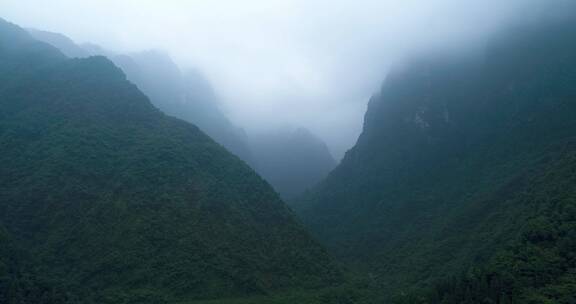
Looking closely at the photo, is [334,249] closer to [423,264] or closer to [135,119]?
[423,264]

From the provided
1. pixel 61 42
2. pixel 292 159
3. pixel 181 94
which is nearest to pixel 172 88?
pixel 181 94

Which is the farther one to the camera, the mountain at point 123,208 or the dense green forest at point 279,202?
the mountain at point 123,208

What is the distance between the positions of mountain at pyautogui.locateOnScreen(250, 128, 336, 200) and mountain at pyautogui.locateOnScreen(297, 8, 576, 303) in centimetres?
1980

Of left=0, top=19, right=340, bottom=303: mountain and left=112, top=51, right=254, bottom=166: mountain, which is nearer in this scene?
left=0, top=19, right=340, bottom=303: mountain

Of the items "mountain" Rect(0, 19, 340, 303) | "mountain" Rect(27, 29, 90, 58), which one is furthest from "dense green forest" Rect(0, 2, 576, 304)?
"mountain" Rect(27, 29, 90, 58)

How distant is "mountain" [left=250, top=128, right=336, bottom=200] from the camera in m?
118

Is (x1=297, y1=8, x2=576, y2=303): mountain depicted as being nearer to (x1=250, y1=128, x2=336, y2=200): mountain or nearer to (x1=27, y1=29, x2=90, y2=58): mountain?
(x1=250, y1=128, x2=336, y2=200): mountain

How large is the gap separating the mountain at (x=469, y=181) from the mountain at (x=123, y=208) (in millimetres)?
14326

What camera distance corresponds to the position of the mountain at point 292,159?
11849 cm

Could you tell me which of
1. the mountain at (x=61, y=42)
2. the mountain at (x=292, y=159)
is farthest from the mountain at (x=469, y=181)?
the mountain at (x=61, y=42)

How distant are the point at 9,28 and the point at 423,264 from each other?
216ft

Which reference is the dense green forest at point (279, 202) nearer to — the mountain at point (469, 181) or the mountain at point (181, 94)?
the mountain at point (469, 181)

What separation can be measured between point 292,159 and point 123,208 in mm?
81499

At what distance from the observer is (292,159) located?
419 feet
